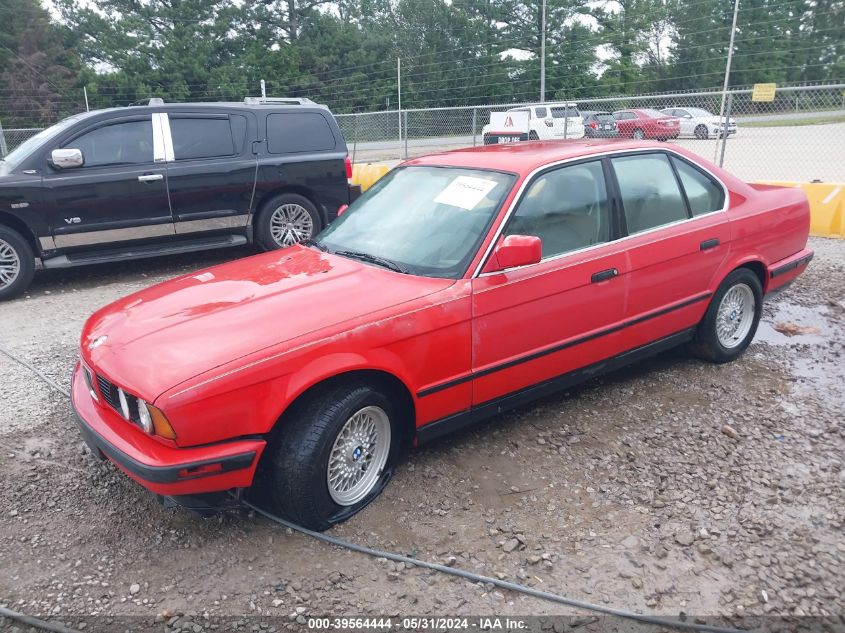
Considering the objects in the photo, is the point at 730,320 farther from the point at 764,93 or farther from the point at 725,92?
the point at 764,93

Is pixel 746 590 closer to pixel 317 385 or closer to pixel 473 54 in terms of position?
pixel 317 385

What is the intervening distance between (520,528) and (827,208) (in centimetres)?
718

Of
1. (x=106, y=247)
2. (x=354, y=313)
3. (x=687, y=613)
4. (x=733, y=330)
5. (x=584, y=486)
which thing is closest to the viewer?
(x=687, y=613)

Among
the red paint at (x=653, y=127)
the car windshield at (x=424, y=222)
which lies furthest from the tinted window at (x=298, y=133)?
the red paint at (x=653, y=127)

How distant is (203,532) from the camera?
317cm

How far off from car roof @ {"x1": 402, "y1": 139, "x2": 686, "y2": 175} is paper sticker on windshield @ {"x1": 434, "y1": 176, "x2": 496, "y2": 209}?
0.41 feet

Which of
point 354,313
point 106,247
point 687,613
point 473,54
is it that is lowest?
point 687,613

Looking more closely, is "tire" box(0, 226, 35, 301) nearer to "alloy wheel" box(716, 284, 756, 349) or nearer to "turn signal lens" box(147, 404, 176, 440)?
"turn signal lens" box(147, 404, 176, 440)

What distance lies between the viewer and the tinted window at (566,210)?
12.3ft

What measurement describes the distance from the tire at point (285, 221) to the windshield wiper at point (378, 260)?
4261mm

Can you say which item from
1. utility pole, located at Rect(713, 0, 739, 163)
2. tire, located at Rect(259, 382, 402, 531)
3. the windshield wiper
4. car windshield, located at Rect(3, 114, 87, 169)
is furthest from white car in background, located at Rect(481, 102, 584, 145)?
tire, located at Rect(259, 382, 402, 531)

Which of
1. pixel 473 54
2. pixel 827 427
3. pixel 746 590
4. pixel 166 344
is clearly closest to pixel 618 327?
pixel 827 427

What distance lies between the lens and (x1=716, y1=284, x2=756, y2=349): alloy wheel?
189 inches

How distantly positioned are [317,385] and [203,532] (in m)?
0.90
